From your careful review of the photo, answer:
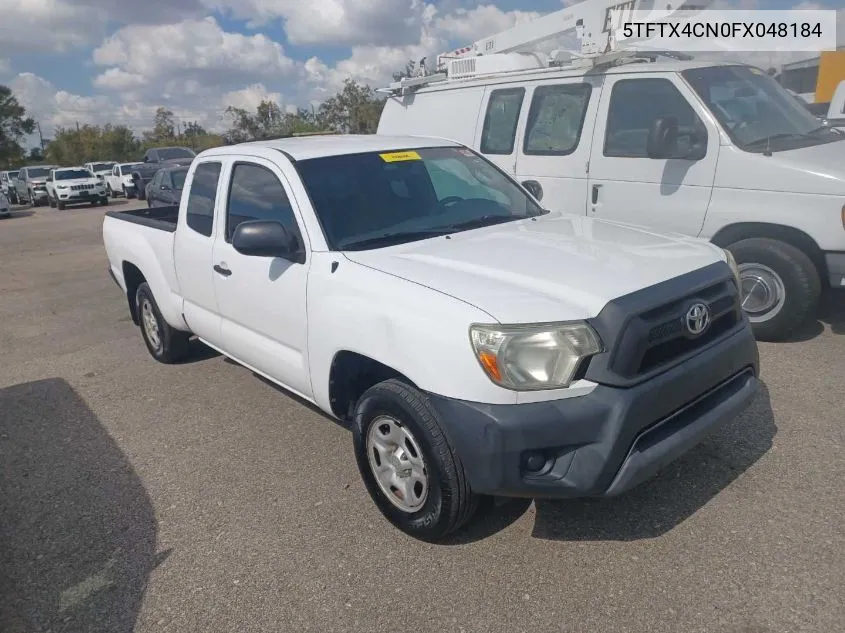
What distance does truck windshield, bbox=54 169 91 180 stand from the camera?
26859mm

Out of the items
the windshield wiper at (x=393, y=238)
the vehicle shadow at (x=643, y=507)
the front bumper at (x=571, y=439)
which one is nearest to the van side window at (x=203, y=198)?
the windshield wiper at (x=393, y=238)

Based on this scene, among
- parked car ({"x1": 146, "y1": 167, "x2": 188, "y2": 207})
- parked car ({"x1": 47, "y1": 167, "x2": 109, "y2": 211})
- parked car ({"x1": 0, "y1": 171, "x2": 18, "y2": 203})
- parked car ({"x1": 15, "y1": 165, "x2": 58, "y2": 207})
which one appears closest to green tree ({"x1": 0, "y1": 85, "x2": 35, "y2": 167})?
parked car ({"x1": 0, "y1": 171, "x2": 18, "y2": 203})

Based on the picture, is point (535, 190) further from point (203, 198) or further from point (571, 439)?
point (571, 439)

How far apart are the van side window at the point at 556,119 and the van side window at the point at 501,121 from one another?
0.20 meters

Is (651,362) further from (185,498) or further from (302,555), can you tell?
(185,498)

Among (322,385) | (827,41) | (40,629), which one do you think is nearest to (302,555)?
(322,385)

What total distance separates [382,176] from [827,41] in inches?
359

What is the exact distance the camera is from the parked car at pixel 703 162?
5.07 meters

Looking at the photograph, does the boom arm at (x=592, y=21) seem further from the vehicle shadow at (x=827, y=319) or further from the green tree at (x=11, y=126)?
the green tree at (x=11, y=126)

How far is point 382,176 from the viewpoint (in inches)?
156

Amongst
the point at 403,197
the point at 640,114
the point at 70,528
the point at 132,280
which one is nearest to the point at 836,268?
the point at 640,114

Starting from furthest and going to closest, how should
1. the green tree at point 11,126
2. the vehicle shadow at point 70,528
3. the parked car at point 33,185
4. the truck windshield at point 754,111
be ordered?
the green tree at point 11,126 < the parked car at point 33,185 < the truck windshield at point 754,111 < the vehicle shadow at point 70,528

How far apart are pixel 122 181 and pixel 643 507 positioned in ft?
100

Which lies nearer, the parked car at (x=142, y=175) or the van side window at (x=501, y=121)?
the van side window at (x=501, y=121)
